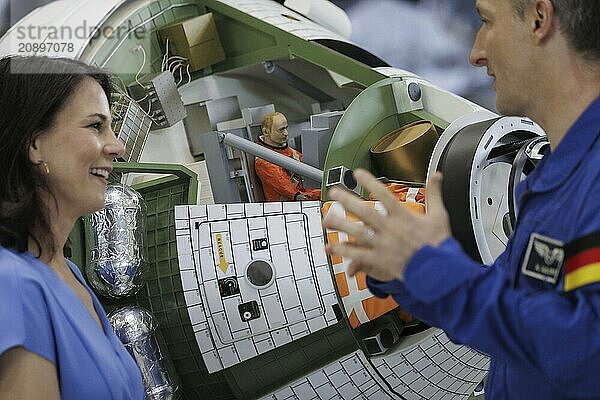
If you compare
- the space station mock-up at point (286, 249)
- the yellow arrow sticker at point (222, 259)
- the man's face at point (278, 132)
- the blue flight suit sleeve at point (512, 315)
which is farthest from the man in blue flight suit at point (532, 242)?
the man's face at point (278, 132)

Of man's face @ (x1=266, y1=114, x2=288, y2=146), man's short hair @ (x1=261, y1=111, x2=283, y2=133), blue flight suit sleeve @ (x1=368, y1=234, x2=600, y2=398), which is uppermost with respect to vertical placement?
blue flight suit sleeve @ (x1=368, y1=234, x2=600, y2=398)

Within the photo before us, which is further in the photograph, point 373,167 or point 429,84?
point 429,84

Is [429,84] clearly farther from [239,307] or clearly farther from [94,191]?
[94,191]

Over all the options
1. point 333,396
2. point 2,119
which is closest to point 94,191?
point 2,119

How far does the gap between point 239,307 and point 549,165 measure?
127 centimetres

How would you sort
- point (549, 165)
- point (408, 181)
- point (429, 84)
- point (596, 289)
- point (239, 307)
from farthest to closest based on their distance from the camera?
1. point (429, 84)
2. point (408, 181)
3. point (239, 307)
4. point (549, 165)
5. point (596, 289)

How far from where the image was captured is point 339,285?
221 centimetres

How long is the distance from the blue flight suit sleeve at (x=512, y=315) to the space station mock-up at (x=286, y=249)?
1.15 m

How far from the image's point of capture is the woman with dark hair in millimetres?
1318

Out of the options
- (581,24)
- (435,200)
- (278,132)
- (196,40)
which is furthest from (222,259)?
(581,24)

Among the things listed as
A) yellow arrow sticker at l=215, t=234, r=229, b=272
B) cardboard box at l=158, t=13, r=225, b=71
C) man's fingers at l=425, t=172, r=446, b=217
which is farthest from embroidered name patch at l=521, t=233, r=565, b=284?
cardboard box at l=158, t=13, r=225, b=71

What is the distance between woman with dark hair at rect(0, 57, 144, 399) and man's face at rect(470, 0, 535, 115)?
0.75 m

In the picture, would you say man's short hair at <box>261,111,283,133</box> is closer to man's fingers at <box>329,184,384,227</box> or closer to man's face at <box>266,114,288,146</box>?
man's face at <box>266,114,288,146</box>

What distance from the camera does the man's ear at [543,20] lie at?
104 centimetres
